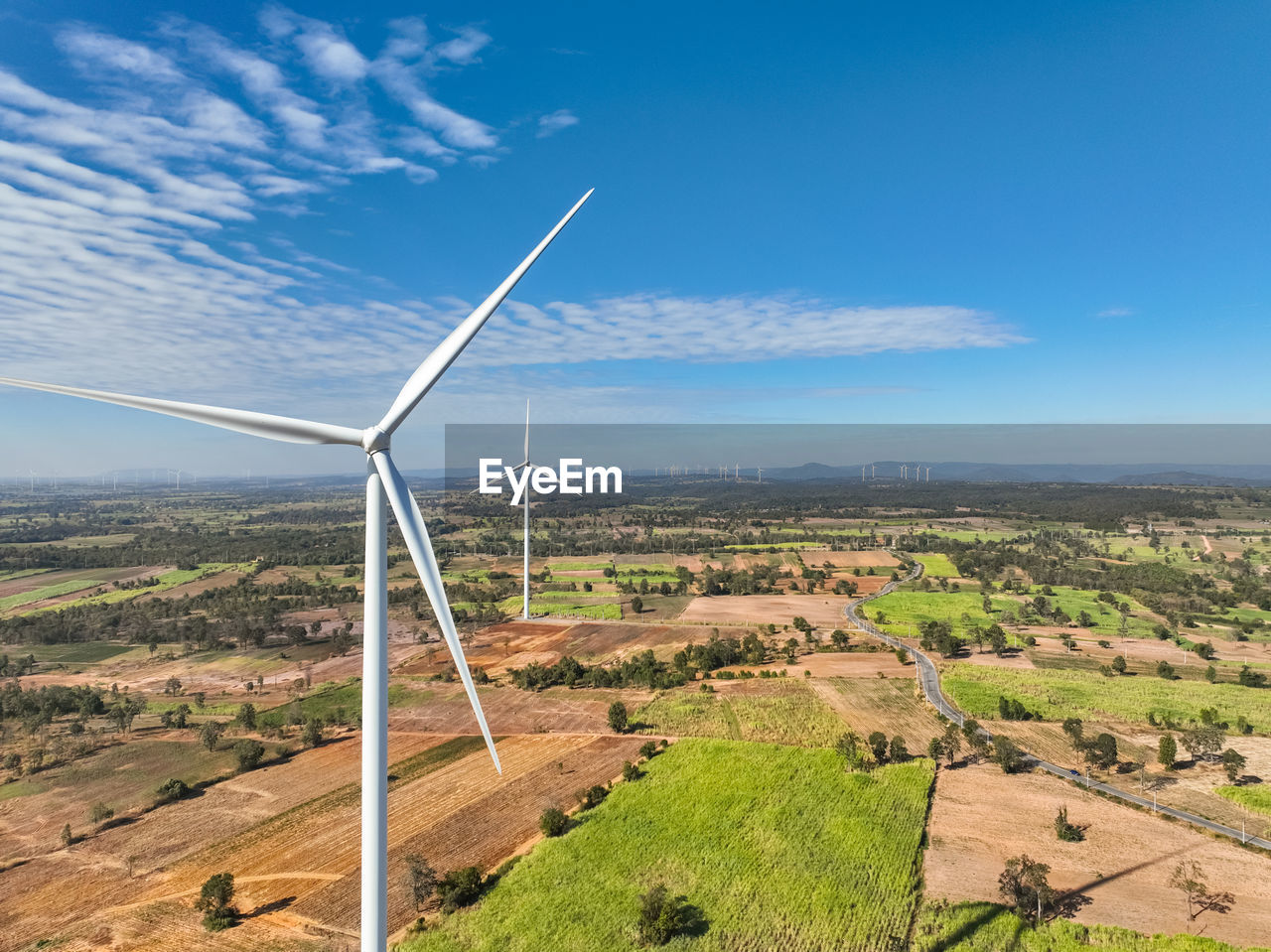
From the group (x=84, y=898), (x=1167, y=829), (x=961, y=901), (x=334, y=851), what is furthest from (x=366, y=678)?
(x=1167, y=829)

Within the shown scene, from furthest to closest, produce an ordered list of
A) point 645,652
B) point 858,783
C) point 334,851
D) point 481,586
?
point 481,586, point 645,652, point 858,783, point 334,851

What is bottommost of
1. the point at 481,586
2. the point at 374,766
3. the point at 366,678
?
the point at 481,586

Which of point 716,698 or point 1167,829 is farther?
point 716,698

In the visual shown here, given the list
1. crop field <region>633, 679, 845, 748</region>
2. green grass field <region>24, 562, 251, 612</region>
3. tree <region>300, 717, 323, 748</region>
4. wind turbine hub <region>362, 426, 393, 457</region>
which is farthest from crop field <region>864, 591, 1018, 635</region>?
Answer: green grass field <region>24, 562, 251, 612</region>

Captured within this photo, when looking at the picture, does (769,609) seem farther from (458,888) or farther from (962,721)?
(458,888)

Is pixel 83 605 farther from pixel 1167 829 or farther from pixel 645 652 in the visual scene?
pixel 1167 829

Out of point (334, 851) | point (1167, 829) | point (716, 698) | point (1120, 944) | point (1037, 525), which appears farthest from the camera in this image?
point (1037, 525)

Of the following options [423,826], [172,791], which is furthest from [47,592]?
[423,826]

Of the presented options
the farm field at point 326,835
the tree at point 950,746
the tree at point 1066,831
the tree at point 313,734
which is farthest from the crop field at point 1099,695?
the tree at point 313,734
